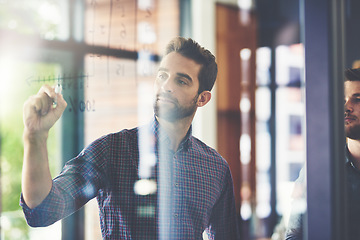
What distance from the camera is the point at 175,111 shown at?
2.06ft

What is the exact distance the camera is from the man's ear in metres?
0.65

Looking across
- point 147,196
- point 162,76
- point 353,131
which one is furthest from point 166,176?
point 353,131

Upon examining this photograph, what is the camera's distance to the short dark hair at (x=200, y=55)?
64 centimetres

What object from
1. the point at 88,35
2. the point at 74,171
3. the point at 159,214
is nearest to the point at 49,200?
the point at 74,171

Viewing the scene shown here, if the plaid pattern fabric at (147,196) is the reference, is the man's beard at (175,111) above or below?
above

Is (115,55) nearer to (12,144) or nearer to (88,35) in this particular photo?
(88,35)

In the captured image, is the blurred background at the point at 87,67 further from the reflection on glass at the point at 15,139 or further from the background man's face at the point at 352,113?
the background man's face at the point at 352,113

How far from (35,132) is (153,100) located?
0.72 feet

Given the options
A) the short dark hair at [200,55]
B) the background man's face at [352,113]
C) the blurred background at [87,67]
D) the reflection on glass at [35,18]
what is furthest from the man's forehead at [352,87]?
the reflection on glass at [35,18]

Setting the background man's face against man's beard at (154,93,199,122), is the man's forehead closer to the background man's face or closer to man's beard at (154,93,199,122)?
the background man's face

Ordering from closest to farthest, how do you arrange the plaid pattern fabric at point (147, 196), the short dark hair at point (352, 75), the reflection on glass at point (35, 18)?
the plaid pattern fabric at point (147, 196)
the reflection on glass at point (35, 18)
the short dark hair at point (352, 75)

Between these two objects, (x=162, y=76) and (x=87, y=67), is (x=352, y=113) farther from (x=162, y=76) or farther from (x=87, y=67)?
(x=87, y=67)

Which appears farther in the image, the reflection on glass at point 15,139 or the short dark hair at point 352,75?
the short dark hair at point 352,75

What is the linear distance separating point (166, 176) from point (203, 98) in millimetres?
144
